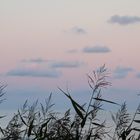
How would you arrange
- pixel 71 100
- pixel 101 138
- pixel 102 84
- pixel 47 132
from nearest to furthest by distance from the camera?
pixel 102 84 → pixel 71 100 → pixel 47 132 → pixel 101 138

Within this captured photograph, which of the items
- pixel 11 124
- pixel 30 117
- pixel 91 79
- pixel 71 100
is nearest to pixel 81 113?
pixel 71 100

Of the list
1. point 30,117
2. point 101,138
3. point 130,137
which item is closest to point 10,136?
point 30,117

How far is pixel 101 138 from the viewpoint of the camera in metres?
5.82

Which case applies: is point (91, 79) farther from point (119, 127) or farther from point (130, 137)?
point (119, 127)

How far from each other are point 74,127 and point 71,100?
768 mm

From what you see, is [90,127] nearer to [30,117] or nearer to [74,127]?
[74,127]

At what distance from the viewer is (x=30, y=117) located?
6.04 metres

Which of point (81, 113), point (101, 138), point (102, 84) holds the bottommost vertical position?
point (101, 138)

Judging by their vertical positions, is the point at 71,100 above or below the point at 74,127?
above

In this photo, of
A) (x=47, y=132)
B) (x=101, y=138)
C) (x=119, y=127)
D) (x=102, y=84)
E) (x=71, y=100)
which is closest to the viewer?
(x=102, y=84)

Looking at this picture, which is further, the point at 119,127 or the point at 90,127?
the point at 119,127

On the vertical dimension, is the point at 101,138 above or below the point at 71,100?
below

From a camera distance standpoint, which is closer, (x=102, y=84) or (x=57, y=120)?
(x=102, y=84)

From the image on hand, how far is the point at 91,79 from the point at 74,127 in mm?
1141
